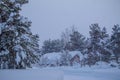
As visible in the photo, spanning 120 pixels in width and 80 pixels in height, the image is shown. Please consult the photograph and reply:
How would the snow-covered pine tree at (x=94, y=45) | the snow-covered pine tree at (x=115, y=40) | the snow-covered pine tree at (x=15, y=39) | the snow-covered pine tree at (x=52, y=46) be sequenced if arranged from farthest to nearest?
the snow-covered pine tree at (x=52, y=46), the snow-covered pine tree at (x=115, y=40), the snow-covered pine tree at (x=94, y=45), the snow-covered pine tree at (x=15, y=39)

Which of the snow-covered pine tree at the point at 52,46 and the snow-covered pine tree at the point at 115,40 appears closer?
the snow-covered pine tree at the point at 115,40

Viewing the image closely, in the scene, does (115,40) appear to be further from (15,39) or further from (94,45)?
(15,39)

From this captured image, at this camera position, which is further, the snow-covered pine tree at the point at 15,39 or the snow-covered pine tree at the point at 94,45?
the snow-covered pine tree at the point at 94,45

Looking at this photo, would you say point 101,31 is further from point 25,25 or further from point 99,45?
point 25,25

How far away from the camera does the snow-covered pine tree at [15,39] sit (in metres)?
11.2

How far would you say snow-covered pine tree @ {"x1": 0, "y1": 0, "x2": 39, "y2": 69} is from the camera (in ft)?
36.9

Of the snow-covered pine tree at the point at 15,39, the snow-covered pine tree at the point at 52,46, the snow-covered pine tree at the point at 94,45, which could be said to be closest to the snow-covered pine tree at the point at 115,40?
the snow-covered pine tree at the point at 94,45

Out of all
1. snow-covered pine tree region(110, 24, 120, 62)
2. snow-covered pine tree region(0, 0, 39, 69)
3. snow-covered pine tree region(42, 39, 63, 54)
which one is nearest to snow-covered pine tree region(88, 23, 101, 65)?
snow-covered pine tree region(110, 24, 120, 62)

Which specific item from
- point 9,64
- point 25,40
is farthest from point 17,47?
point 9,64

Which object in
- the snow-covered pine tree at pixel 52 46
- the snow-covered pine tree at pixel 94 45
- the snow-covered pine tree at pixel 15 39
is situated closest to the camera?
the snow-covered pine tree at pixel 15 39

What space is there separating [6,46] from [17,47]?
941 millimetres

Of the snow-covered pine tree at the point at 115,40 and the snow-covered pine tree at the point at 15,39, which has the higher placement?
the snow-covered pine tree at the point at 115,40

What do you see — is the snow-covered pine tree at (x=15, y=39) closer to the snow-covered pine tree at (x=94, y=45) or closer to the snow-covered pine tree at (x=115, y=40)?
the snow-covered pine tree at (x=94, y=45)

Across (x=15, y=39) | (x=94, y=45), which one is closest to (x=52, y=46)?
(x=94, y=45)
